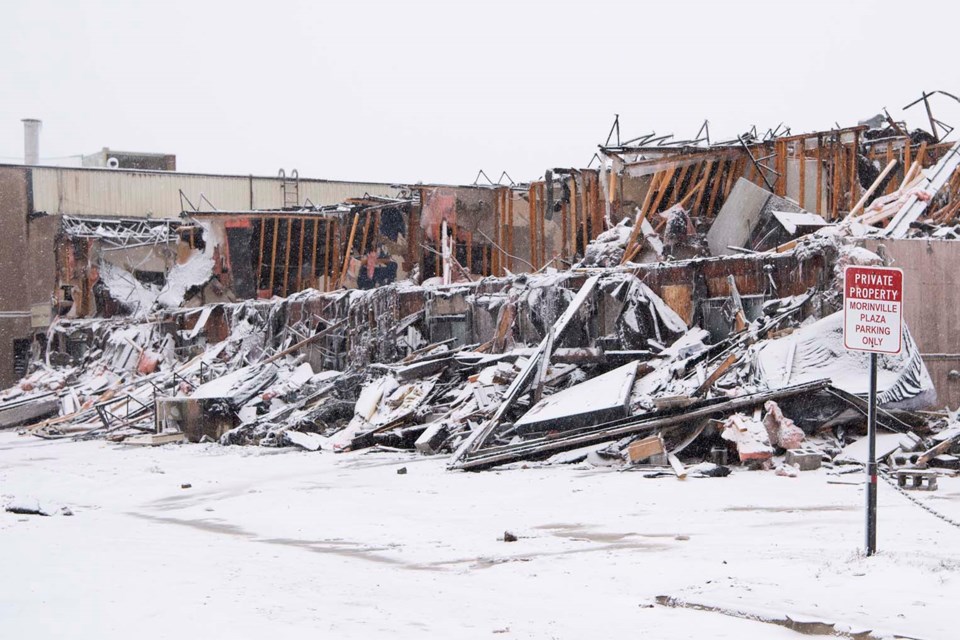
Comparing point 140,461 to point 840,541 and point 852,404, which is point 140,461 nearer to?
point 852,404

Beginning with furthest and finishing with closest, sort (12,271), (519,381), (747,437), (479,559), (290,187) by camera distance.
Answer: (290,187)
(12,271)
(519,381)
(747,437)
(479,559)

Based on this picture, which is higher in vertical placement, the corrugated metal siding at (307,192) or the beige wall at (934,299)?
the corrugated metal siding at (307,192)

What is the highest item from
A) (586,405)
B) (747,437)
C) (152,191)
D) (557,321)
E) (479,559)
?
(152,191)

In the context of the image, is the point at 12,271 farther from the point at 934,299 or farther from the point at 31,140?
the point at 934,299

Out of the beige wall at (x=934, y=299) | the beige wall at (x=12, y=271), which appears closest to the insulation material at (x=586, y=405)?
the beige wall at (x=934, y=299)

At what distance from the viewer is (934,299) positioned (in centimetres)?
1597

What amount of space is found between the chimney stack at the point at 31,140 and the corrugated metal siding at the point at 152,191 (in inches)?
281

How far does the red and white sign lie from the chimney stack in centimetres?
4641

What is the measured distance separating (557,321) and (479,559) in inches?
409

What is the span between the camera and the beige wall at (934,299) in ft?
51.9

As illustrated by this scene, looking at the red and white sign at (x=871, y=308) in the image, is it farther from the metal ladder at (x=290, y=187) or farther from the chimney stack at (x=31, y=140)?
the chimney stack at (x=31, y=140)

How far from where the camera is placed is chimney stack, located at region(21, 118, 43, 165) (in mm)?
48594

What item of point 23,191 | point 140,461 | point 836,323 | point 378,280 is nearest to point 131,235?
point 23,191

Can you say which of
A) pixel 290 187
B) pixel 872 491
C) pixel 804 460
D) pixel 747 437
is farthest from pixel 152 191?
pixel 872 491
